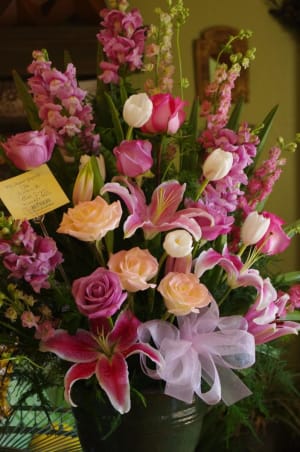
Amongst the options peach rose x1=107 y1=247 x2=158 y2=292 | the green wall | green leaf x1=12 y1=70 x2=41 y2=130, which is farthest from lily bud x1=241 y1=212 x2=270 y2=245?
the green wall

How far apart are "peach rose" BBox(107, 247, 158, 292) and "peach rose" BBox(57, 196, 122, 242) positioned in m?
0.04

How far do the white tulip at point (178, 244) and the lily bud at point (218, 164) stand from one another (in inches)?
3.3

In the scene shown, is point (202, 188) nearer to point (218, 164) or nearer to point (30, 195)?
point (218, 164)

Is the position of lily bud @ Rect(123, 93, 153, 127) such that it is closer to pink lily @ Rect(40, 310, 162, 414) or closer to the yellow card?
the yellow card

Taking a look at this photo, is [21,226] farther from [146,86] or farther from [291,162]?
[291,162]

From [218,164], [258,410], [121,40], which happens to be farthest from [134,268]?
[258,410]

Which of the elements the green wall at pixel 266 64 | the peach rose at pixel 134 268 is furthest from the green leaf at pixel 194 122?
the green wall at pixel 266 64

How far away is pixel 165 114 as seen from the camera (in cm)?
66

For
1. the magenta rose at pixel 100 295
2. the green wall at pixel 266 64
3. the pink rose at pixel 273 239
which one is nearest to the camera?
the magenta rose at pixel 100 295

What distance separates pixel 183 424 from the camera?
68 cm

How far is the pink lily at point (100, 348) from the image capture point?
600 mm

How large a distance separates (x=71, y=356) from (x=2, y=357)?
98mm

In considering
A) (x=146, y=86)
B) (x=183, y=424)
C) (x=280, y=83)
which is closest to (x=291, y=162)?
(x=280, y=83)

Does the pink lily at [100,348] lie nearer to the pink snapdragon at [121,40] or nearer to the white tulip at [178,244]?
the white tulip at [178,244]
